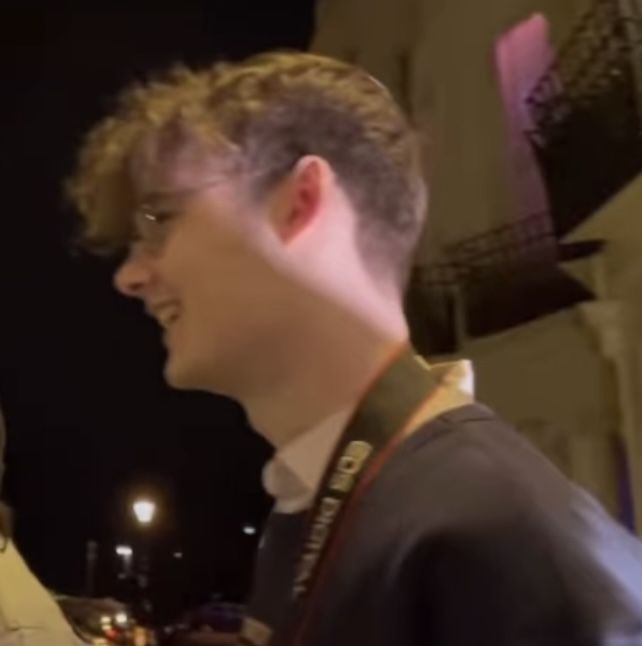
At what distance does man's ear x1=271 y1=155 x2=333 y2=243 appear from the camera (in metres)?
1.36

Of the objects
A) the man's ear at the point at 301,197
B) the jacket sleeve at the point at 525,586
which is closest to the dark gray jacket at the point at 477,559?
the jacket sleeve at the point at 525,586

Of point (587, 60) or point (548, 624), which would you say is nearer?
point (548, 624)

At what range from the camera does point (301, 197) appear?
1.36 m

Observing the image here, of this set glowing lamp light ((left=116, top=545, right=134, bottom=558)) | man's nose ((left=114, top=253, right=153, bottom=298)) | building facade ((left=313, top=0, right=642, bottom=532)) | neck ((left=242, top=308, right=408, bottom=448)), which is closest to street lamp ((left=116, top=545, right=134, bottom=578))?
glowing lamp light ((left=116, top=545, right=134, bottom=558))

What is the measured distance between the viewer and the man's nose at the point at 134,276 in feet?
4.64

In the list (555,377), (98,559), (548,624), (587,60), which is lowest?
(98,559)

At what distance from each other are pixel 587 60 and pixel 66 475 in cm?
1590

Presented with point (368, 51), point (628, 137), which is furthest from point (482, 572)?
point (368, 51)

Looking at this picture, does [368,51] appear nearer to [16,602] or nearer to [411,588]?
[16,602]

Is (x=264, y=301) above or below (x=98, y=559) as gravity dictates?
above

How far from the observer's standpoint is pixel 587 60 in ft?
24.8

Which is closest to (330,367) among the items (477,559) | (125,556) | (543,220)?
(477,559)

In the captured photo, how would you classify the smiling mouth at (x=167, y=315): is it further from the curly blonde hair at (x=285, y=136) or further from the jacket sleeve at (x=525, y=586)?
the jacket sleeve at (x=525, y=586)

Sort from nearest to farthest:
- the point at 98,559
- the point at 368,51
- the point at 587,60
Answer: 1. the point at 587,60
2. the point at 368,51
3. the point at 98,559
